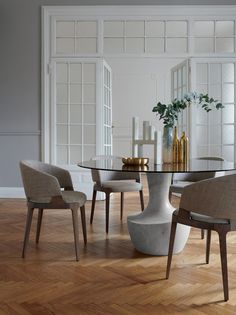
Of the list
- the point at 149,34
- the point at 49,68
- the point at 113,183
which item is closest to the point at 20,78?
the point at 49,68

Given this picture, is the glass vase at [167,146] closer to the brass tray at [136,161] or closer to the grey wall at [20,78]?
the brass tray at [136,161]

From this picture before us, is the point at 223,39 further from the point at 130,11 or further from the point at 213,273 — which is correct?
the point at 213,273

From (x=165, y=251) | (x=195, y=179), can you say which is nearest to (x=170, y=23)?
(x=195, y=179)

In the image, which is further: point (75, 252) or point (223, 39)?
point (223, 39)

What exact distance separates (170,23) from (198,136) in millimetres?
1762

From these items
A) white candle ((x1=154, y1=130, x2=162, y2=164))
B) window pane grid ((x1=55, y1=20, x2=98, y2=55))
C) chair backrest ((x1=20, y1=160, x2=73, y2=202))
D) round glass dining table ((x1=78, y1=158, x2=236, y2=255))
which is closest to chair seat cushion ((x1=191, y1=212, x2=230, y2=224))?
round glass dining table ((x1=78, y1=158, x2=236, y2=255))

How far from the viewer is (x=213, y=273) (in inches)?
112

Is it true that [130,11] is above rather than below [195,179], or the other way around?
above

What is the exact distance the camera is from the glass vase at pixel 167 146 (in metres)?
3.60

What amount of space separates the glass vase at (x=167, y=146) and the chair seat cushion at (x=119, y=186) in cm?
67

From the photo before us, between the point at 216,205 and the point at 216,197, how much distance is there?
0.05m

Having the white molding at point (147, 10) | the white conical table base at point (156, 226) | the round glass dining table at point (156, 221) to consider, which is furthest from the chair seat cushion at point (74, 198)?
the white molding at point (147, 10)

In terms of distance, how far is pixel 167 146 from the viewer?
11.9ft

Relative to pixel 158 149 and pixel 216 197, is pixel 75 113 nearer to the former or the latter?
pixel 158 149
